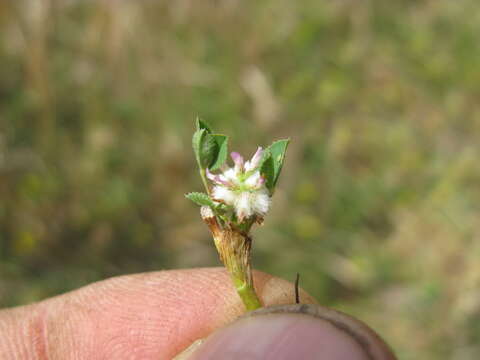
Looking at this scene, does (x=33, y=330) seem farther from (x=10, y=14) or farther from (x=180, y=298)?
(x=10, y=14)

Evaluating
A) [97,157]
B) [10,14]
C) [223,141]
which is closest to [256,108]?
[97,157]

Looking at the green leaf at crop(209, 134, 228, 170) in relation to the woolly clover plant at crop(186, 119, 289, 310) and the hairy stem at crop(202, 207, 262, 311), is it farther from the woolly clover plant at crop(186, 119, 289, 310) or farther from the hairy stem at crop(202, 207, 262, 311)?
the hairy stem at crop(202, 207, 262, 311)

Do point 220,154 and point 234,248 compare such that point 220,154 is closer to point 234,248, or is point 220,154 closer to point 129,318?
point 234,248

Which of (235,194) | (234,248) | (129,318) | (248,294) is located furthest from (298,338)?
(129,318)

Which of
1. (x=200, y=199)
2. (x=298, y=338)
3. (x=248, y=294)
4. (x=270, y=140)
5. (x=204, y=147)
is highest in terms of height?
(x=270, y=140)

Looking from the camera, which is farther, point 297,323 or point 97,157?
point 97,157
